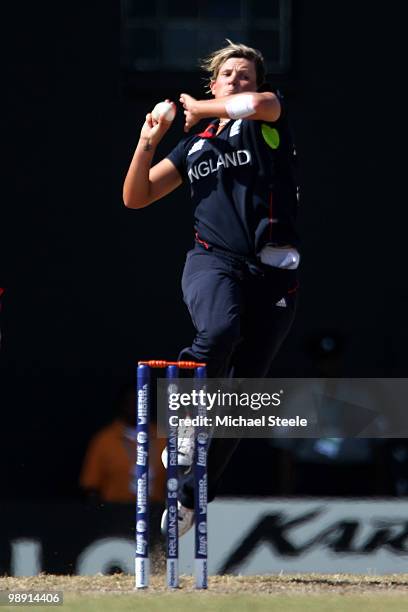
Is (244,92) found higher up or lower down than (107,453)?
higher up

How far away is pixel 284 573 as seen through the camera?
6906mm

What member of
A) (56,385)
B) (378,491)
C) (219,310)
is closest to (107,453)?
(56,385)

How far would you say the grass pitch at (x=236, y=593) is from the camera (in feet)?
18.0

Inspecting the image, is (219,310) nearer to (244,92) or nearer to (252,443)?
(244,92)

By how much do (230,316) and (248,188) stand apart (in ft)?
1.74

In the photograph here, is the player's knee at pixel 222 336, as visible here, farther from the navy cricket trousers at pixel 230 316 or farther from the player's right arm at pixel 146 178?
the player's right arm at pixel 146 178

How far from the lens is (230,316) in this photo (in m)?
6.17

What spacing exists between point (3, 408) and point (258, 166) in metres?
3.50

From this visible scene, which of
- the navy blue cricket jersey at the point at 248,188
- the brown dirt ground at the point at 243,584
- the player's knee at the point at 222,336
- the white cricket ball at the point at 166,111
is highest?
the white cricket ball at the point at 166,111
